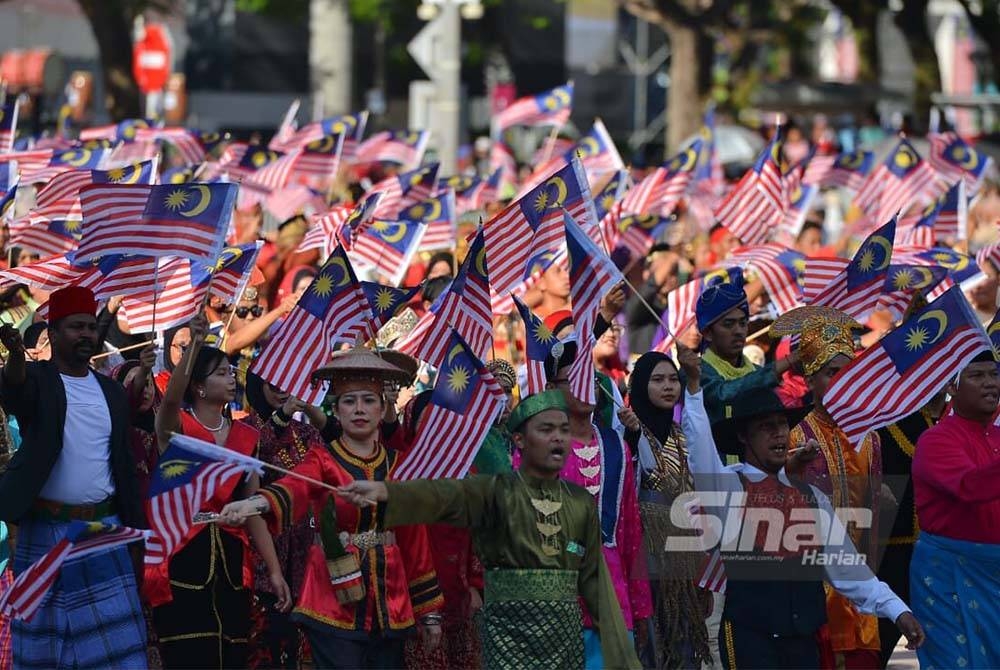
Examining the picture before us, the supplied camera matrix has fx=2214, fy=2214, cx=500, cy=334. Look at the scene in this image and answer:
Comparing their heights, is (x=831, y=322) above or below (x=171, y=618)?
above

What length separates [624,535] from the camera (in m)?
9.16

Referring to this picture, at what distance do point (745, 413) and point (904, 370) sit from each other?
3.03ft

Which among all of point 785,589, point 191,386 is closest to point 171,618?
point 191,386

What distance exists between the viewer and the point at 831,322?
9.88 metres

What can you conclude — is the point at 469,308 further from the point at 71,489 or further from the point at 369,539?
the point at 71,489

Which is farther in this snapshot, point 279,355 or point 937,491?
point 279,355

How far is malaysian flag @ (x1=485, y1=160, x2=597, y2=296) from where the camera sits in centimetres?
1150

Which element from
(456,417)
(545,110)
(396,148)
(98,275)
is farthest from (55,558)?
(545,110)

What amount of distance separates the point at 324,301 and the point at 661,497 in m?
1.76

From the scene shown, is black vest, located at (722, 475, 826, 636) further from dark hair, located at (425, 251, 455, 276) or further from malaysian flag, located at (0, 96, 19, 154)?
malaysian flag, located at (0, 96, 19, 154)

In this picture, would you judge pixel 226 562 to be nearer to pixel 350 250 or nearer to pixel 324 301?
pixel 324 301

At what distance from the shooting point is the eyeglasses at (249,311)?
11961 millimetres

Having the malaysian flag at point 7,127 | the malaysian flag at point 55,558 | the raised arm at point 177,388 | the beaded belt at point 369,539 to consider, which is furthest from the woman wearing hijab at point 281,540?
the malaysian flag at point 7,127

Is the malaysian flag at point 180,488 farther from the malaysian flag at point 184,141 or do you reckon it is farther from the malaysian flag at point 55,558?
the malaysian flag at point 184,141
